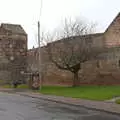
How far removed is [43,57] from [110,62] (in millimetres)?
14424

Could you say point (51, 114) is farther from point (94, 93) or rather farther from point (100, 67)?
point (100, 67)

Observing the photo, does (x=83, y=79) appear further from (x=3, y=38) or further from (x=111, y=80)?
(x=3, y=38)

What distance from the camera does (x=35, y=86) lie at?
4431cm

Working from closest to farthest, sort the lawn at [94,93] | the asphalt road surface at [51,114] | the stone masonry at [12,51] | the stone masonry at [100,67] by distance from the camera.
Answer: the asphalt road surface at [51,114]
the lawn at [94,93]
the stone masonry at [100,67]
the stone masonry at [12,51]

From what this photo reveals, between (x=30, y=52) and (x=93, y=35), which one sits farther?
(x=30, y=52)

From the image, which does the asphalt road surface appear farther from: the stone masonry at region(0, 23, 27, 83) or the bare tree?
the stone masonry at region(0, 23, 27, 83)

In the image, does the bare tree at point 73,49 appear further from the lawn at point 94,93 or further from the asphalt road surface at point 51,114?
the asphalt road surface at point 51,114

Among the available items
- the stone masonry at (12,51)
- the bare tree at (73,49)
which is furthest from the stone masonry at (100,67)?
the stone masonry at (12,51)

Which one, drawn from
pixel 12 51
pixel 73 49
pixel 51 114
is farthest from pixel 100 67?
pixel 12 51

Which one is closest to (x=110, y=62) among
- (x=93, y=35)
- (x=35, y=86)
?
(x=93, y=35)

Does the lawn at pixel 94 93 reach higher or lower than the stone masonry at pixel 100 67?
lower

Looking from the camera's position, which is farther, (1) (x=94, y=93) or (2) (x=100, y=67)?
(2) (x=100, y=67)

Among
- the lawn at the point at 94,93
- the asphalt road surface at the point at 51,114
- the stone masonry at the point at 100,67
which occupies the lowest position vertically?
the asphalt road surface at the point at 51,114

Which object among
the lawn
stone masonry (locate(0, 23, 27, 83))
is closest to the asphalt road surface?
the lawn
